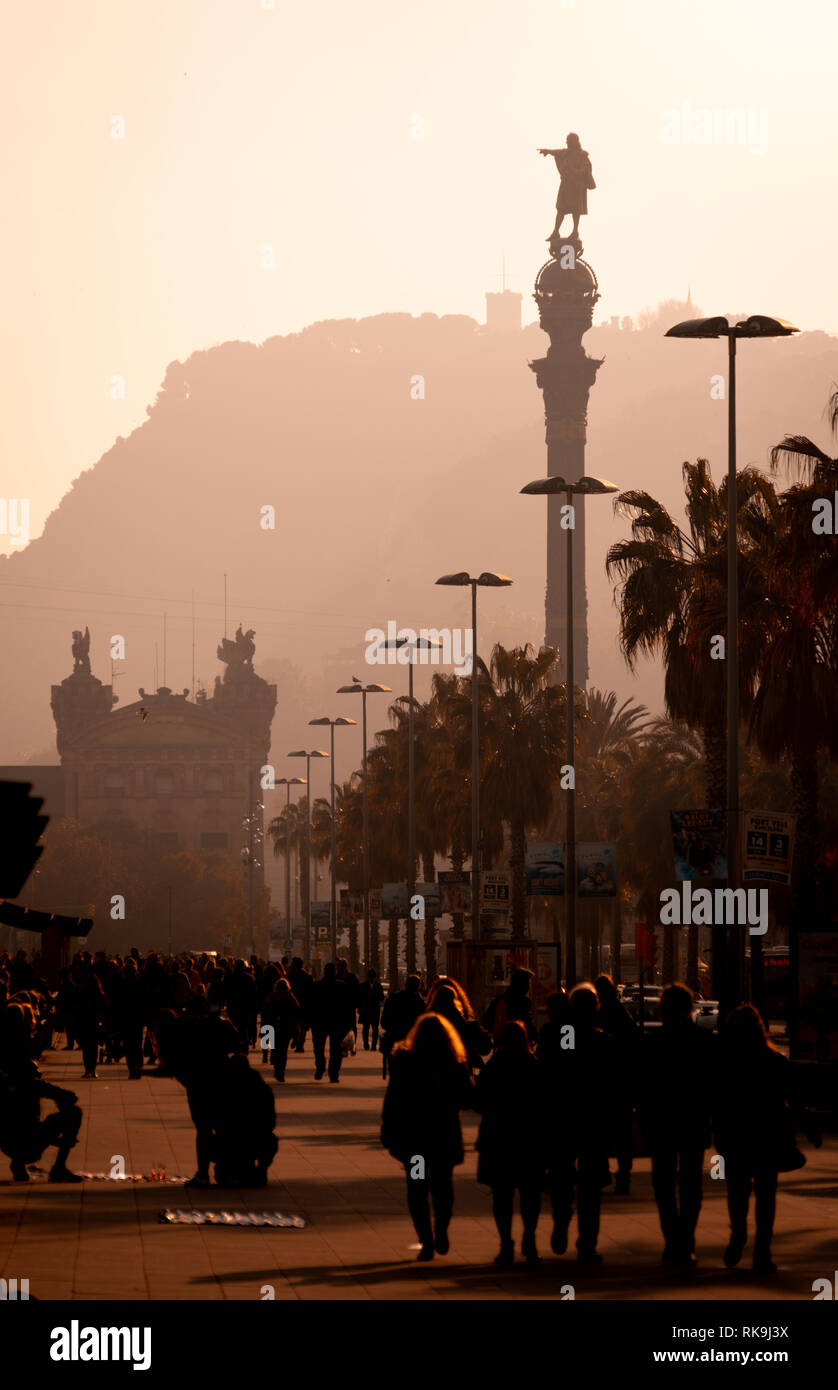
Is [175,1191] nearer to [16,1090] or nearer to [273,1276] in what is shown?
[16,1090]

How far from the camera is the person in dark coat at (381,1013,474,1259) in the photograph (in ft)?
40.7

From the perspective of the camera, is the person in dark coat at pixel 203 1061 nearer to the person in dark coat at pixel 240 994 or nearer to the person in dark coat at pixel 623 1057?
the person in dark coat at pixel 623 1057

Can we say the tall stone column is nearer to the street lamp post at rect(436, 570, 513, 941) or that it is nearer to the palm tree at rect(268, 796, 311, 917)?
the palm tree at rect(268, 796, 311, 917)

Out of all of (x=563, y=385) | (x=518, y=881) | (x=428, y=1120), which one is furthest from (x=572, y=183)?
(x=428, y=1120)

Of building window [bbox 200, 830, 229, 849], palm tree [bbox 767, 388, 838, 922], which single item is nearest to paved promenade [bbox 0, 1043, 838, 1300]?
palm tree [bbox 767, 388, 838, 922]

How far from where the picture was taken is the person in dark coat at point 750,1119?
12.3 metres

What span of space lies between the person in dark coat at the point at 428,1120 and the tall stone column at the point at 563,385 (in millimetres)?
93481

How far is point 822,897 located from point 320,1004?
9347 millimetres

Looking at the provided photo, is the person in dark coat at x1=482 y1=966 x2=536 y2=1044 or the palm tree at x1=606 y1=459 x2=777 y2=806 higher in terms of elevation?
the palm tree at x1=606 y1=459 x2=777 y2=806

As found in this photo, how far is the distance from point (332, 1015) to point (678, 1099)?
16.3 metres

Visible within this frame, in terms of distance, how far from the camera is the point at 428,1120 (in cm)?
1238

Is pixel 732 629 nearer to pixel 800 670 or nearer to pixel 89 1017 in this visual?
pixel 800 670

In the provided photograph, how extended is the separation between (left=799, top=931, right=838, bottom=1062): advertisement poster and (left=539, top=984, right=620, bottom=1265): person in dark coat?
9192 millimetres
